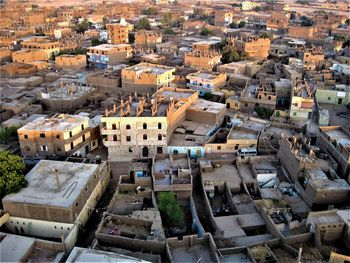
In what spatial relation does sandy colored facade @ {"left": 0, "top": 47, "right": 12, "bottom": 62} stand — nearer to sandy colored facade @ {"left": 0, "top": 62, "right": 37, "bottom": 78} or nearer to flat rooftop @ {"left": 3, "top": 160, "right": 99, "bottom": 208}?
sandy colored facade @ {"left": 0, "top": 62, "right": 37, "bottom": 78}

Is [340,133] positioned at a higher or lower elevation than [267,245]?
higher

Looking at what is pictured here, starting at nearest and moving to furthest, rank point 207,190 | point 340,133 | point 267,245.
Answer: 1. point 267,245
2. point 207,190
3. point 340,133

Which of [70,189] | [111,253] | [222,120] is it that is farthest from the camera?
[222,120]

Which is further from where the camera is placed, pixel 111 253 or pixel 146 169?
pixel 146 169

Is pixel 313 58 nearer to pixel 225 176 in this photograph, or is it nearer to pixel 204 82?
pixel 204 82

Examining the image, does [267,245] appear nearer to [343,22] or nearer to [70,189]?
[70,189]

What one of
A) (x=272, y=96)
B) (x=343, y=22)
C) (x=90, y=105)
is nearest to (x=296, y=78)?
(x=272, y=96)

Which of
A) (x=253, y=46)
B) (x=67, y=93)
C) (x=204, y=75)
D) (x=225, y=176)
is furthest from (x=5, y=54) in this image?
(x=225, y=176)

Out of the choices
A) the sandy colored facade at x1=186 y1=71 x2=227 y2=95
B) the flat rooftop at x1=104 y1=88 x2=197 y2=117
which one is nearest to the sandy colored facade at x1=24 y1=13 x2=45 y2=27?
the sandy colored facade at x1=186 y1=71 x2=227 y2=95
